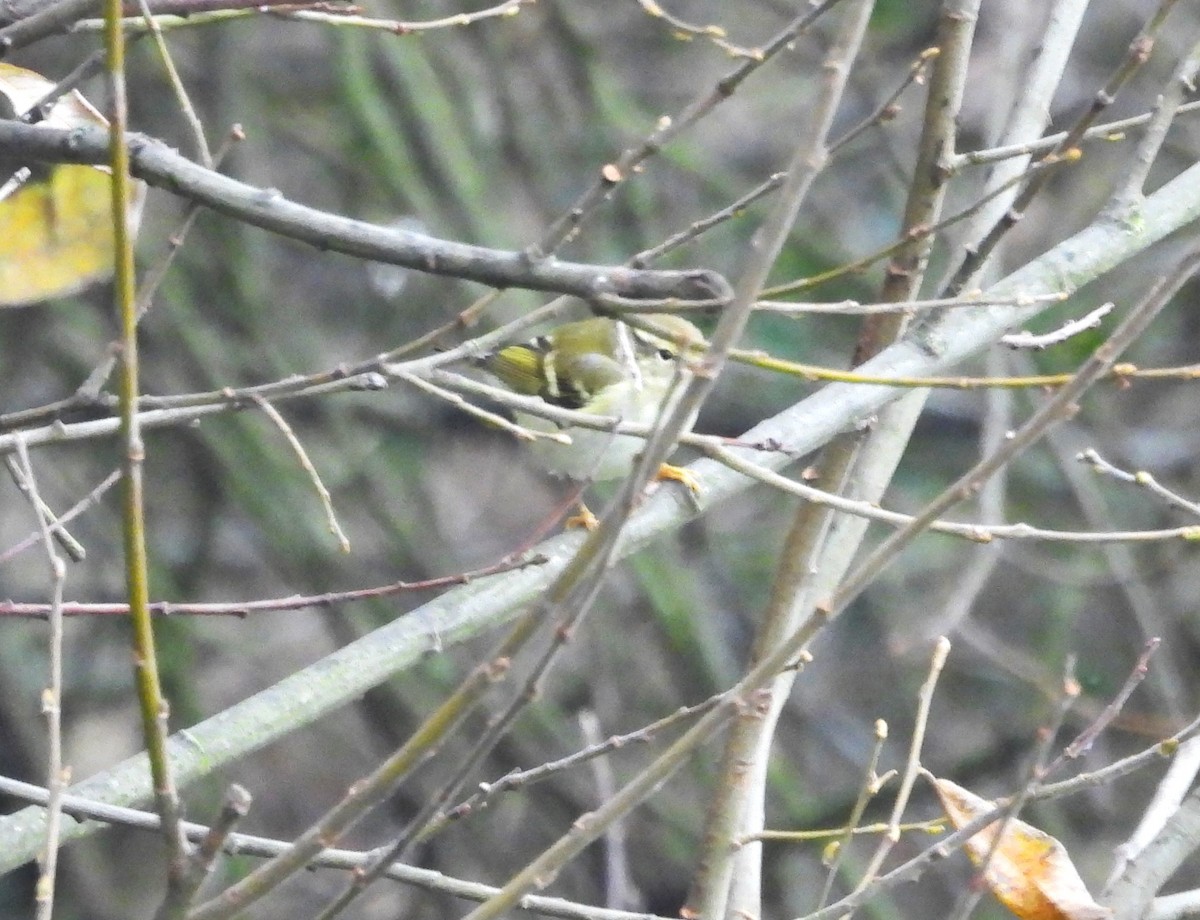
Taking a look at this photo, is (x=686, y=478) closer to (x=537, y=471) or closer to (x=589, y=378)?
(x=589, y=378)

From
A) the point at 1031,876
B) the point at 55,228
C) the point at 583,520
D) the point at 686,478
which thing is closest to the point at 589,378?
the point at 583,520

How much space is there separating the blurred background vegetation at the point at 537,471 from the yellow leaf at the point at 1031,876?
246 centimetres

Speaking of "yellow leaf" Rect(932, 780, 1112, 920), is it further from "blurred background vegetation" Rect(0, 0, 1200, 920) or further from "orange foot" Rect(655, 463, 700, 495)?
"blurred background vegetation" Rect(0, 0, 1200, 920)

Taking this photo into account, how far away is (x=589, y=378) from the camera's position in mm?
3793

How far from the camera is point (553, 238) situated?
1649mm

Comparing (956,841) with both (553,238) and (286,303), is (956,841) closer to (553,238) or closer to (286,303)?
(553,238)

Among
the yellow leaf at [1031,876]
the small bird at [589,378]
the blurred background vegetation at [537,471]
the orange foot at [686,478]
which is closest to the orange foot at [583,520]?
the small bird at [589,378]

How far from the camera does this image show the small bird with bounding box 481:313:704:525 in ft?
11.5

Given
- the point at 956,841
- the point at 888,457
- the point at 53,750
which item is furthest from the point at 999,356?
the point at 53,750

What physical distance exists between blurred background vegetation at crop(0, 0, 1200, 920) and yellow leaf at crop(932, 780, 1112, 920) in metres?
2.46

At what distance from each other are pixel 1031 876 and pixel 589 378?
1922 mm

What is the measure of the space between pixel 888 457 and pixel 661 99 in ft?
12.0

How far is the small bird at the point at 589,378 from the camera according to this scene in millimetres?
3496

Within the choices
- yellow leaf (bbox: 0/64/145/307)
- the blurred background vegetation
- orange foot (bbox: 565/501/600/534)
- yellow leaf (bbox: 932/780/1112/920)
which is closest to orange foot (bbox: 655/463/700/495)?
orange foot (bbox: 565/501/600/534)
